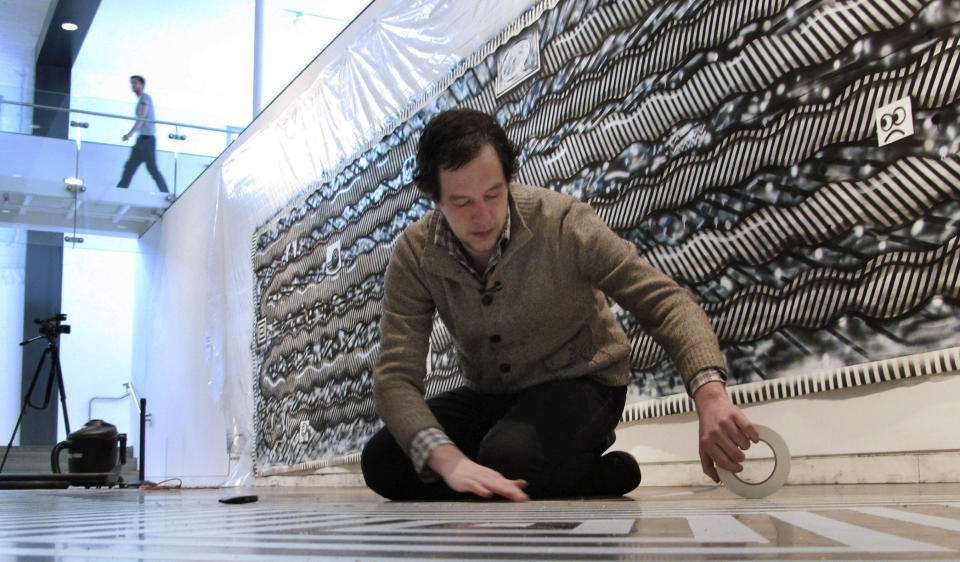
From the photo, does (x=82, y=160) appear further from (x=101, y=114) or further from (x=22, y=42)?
(x=22, y=42)

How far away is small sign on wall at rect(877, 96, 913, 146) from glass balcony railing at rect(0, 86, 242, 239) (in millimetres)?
4445

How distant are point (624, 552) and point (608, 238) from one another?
32.3 inches

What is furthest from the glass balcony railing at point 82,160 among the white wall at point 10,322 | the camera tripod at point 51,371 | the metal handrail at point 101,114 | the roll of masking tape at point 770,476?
the roll of masking tape at point 770,476

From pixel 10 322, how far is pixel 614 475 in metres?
5.15

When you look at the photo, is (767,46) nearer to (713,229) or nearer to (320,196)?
(713,229)

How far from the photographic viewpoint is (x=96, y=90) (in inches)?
282

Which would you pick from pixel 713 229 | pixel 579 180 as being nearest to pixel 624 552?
pixel 713 229

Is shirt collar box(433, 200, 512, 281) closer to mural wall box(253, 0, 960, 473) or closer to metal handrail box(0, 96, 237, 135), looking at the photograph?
mural wall box(253, 0, 960, 473)

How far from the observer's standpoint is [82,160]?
17.1 ft

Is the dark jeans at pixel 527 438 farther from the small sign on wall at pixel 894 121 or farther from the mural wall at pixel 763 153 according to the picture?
the small sign on wall at pixel 894 121

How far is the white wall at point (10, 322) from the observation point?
16.9 ft

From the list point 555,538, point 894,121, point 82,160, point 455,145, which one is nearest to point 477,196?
point 455,145

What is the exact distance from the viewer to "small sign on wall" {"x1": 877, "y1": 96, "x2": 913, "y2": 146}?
1106 millimetres

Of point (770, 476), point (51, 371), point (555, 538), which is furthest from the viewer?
point (51, 371)
